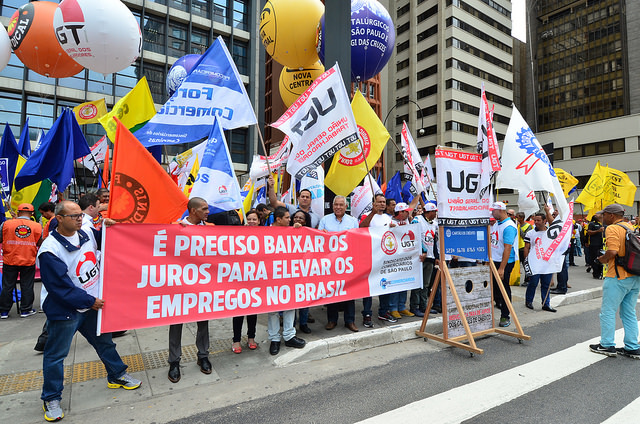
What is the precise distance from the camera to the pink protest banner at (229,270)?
3.98 metres

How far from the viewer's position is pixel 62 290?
132 inches

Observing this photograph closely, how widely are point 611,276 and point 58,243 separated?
21.4 ft

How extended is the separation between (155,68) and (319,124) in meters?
27.3

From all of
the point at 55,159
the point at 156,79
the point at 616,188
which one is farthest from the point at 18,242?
the point at 156,79

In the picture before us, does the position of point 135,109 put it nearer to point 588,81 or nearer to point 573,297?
point 573,297

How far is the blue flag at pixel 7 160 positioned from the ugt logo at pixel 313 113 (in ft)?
24.4

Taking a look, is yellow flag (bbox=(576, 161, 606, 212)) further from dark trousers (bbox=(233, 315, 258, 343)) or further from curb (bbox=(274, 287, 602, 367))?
dark trousers (bbox=(233, 315, 258, 343))

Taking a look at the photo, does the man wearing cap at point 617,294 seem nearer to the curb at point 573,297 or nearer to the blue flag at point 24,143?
the curb at point 573,297

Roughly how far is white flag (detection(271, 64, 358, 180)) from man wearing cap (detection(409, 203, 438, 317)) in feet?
7.27

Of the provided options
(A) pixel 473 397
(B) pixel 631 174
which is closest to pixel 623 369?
(A) pixel 473 397

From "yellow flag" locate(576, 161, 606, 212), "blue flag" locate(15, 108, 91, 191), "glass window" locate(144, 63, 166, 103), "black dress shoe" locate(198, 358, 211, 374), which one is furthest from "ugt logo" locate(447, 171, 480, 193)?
"glass window" locate(144, 63, 166, 103)

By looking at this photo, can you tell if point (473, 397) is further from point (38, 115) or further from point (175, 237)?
point (38, 115)

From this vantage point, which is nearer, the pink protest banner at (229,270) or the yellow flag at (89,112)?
the pink protest banner at (229,270)

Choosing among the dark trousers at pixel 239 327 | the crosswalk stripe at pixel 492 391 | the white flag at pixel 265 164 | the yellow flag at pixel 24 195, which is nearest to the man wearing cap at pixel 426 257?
the crosswalk stripe at pixel 492 391
